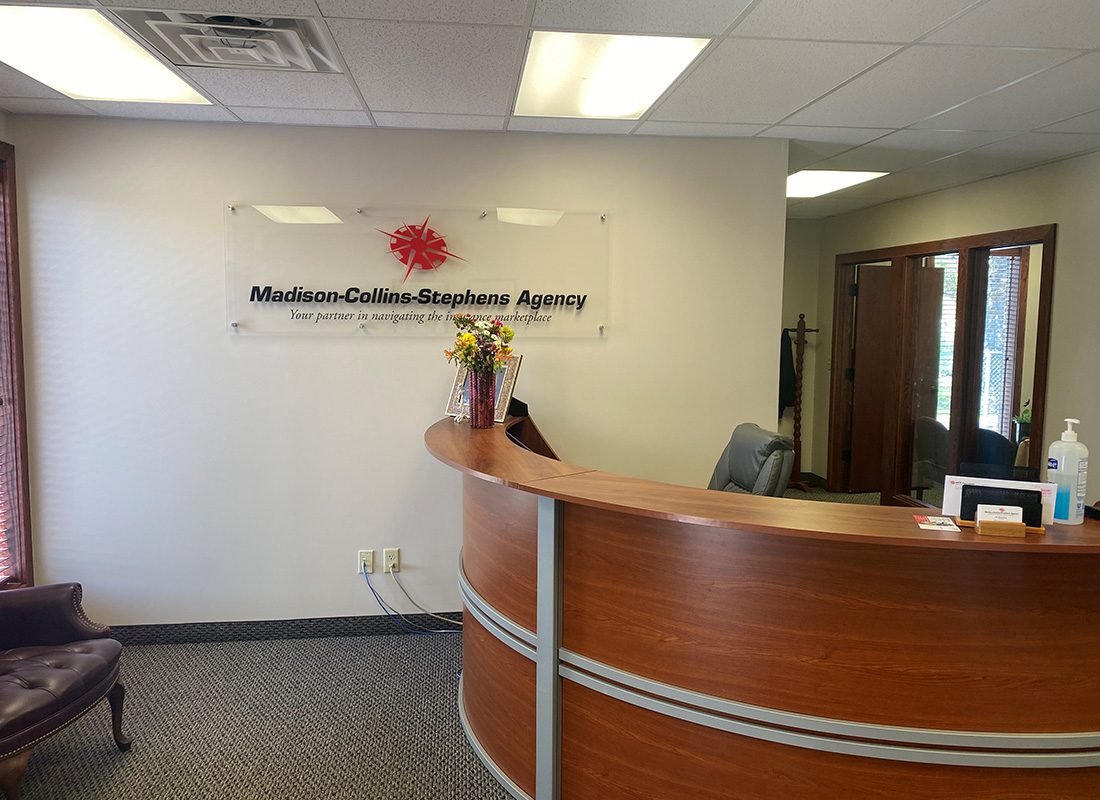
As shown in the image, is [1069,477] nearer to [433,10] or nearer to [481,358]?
[481,358]

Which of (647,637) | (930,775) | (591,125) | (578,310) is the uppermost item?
(591,125)

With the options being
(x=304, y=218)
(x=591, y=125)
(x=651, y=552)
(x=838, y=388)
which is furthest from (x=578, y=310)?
(x=838, y=388)

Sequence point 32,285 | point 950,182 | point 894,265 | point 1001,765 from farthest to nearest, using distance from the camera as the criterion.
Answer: point 894,265
point 950,182
point 32,285
point 1001,765

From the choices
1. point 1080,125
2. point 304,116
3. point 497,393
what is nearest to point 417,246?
point 304,116

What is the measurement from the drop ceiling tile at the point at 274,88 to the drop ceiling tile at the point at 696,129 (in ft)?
4.49

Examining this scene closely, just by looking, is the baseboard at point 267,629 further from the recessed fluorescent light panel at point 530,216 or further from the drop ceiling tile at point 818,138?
the drop ceiling tile at point 818,138

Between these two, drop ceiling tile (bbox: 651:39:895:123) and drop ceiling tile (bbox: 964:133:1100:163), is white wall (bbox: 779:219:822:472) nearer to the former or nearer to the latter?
drop ceiling tile (bbox: 964:133:1100:163)

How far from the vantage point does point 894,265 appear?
5.54 m

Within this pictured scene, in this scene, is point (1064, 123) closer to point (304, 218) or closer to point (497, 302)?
point (497, 302)

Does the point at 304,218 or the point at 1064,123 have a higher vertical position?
the point at 1064,123

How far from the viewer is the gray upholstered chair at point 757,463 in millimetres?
2703

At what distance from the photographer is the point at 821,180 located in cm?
471

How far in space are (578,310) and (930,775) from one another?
8.10 ft

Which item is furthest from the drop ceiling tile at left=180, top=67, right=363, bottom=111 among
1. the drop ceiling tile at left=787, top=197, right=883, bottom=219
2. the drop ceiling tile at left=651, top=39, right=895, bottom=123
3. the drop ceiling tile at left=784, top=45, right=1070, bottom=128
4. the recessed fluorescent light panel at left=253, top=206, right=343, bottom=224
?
the drop ceiling tile at left=787, top=197, right=883, bottom=219
